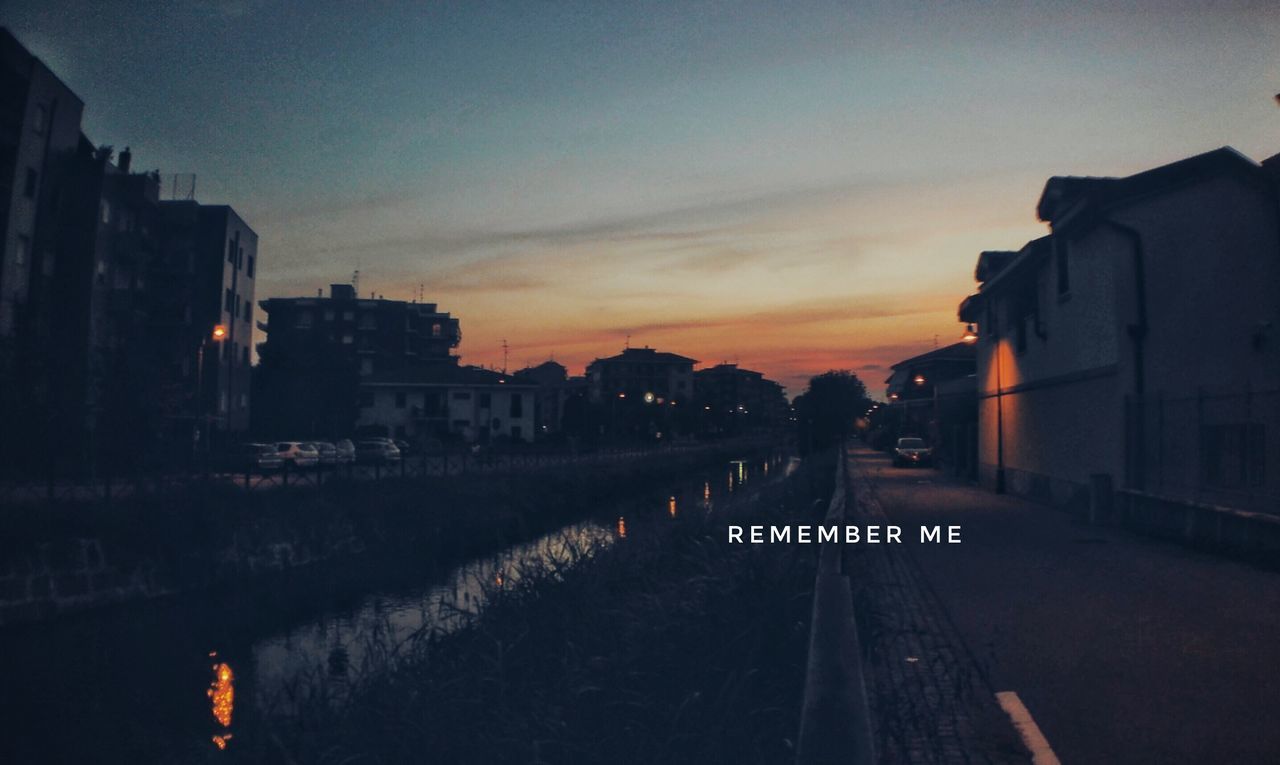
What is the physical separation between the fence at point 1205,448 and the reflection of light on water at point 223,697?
1336 cm

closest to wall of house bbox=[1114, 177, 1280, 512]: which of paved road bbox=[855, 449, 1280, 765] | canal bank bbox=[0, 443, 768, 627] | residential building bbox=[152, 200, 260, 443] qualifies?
paved road bbox=[855, 449, 1280, 765]

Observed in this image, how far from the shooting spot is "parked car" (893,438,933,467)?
4481 centimetres

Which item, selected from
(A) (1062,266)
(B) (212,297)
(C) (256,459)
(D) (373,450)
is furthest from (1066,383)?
(B) (212,297)

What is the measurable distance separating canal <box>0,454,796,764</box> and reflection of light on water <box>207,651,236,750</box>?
0.02 metres

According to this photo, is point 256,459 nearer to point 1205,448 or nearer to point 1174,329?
point 1174,329

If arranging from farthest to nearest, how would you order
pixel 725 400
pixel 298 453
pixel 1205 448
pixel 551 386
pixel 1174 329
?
pixel 725 400
pixel 551 386
pixel 298 453
pixel 1174 329
pixel 1205 448

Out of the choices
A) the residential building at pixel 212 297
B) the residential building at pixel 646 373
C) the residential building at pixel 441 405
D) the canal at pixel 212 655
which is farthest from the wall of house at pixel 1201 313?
the residential building at pixel 646 373

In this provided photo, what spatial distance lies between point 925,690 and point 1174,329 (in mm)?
13627

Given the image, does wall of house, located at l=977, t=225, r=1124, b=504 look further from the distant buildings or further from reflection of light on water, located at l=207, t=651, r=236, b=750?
reflection of light on water, located at l=207, t=651, r=236, b=750

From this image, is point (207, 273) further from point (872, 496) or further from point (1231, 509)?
point (1231, 509)

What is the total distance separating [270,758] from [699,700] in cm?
272

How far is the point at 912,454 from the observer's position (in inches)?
1762

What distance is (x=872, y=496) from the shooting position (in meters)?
25.6

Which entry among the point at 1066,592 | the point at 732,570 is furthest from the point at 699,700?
the point at 1066,592
